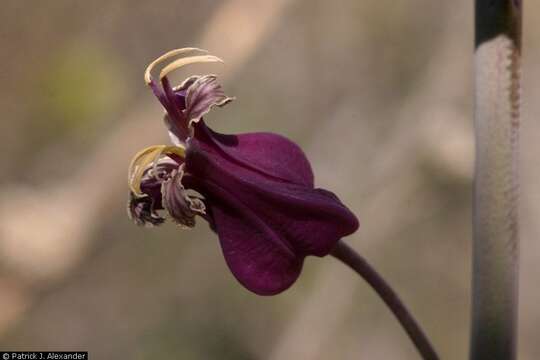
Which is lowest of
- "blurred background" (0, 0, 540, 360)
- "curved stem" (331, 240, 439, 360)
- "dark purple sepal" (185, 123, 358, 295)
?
"curved stem" (331, 240, 439, 360)

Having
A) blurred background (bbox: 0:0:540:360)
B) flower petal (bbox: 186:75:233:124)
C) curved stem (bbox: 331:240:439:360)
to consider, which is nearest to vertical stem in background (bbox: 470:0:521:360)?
A: curved stem (bbox: 331:240:439:360)

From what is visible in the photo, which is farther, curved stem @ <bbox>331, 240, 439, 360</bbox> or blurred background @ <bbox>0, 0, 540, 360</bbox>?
blurred background @ <bbox>0, 0, 540, 360</bbox>

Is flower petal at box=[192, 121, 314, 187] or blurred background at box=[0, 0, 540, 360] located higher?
blurred background at box=[0, 0, 540, 360]

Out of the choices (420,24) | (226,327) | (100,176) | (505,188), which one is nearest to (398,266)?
(226,327)

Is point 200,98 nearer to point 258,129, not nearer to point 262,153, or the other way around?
point 262,153

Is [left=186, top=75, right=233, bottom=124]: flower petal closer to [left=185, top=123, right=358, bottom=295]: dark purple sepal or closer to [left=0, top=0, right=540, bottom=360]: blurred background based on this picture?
[left=185, top=123, right=358, bottom=295]: dark purple sepal

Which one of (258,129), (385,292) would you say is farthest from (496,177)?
(258,129)
